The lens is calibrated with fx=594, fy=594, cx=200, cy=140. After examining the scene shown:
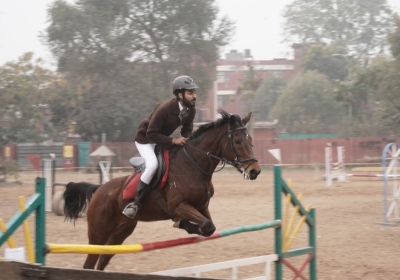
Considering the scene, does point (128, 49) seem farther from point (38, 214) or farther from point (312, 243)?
point (38, 214)

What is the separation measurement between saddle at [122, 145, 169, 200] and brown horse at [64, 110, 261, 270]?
0.20 ft

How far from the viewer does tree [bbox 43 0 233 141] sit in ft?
127

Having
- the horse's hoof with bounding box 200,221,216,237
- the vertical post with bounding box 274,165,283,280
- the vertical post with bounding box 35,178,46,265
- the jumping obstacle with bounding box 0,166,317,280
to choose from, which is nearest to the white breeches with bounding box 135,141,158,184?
the horse's hoof with bounding box 200,221,216,237

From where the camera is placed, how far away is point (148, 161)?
6.21 metres

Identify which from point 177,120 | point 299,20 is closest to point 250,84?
point 177,120

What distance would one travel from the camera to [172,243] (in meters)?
4.89

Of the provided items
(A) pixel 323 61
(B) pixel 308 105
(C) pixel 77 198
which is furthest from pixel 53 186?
(A) pixel 323 61

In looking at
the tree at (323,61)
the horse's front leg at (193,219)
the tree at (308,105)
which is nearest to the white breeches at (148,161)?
the horse's front leg at (193,219)

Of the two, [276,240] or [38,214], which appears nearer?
[38,214]

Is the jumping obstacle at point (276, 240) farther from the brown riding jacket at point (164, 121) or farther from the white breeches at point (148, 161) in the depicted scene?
the brown riding jacket at point (164, 121)

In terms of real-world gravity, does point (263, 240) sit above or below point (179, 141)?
below

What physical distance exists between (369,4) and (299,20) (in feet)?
31.1

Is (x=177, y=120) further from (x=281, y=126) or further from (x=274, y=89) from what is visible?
(x=274, y=89)

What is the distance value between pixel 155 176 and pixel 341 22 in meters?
79.1
